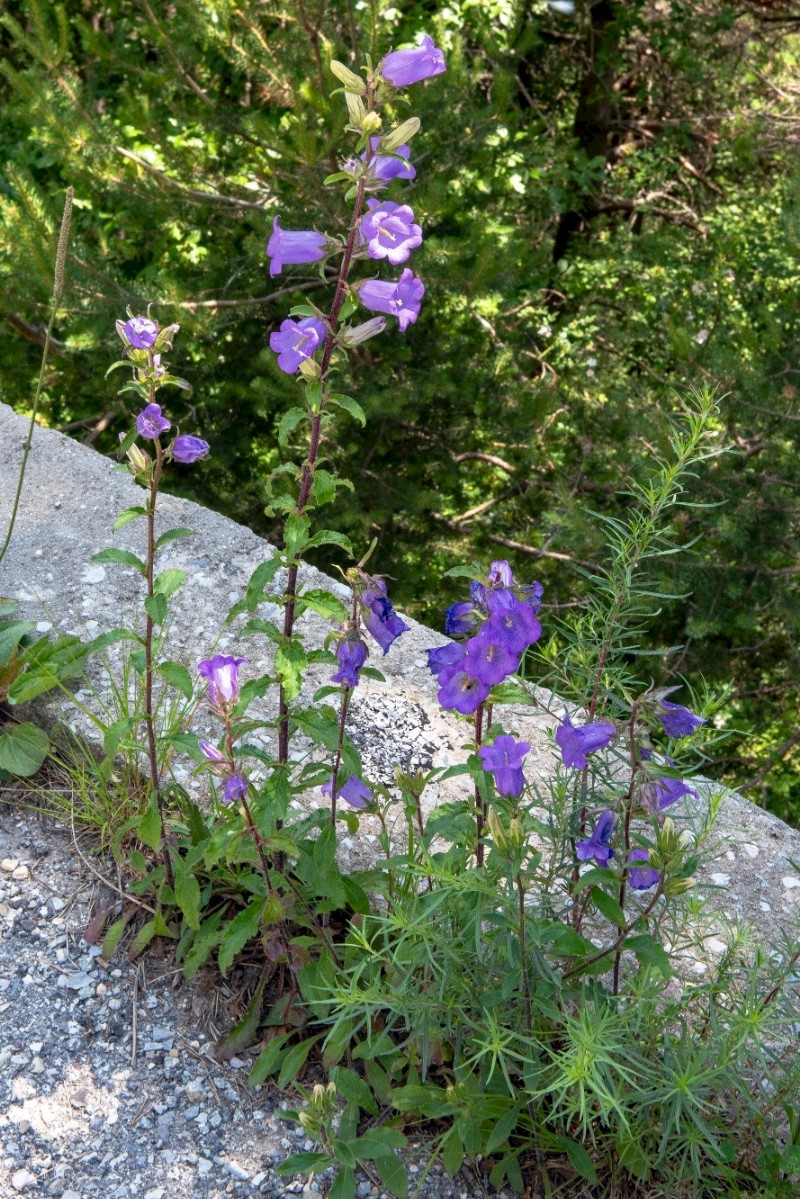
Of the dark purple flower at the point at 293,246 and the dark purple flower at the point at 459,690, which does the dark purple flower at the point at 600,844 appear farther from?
the dark purple flower at the point at 293,246

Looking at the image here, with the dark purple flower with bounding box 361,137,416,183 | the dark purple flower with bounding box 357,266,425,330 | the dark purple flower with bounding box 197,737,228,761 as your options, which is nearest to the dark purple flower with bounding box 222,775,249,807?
the dark purple flower with bounding box 197,737,228,761

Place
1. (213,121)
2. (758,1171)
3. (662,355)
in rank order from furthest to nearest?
(662,355)
(213,121)
(758,1171)

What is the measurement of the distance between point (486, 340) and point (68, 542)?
2.84 meters

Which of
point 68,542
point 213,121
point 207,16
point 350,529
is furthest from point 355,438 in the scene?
point 68,542

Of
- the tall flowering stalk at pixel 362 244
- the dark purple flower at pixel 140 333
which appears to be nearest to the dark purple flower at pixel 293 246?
the tall flowering stalk at pixel 362 244

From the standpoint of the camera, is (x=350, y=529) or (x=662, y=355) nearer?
(x=350, y=529)

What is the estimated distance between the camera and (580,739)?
172cm

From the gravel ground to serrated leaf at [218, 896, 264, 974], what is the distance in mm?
239

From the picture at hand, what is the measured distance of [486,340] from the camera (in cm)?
546

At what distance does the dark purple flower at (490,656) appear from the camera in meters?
1.70

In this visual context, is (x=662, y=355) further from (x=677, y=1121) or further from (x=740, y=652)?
(x=677, y=1121)

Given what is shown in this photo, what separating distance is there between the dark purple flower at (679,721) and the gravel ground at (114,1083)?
2.80 feet

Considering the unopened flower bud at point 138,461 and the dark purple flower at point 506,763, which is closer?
the dark purple flower at point 506,763

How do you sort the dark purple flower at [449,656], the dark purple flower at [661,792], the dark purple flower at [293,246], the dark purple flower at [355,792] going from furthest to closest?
the dark purple flower at [355,792], the dark purple flower at [293,246], the dark purple flower at [449,656], the dark purple flower at [661,792]
